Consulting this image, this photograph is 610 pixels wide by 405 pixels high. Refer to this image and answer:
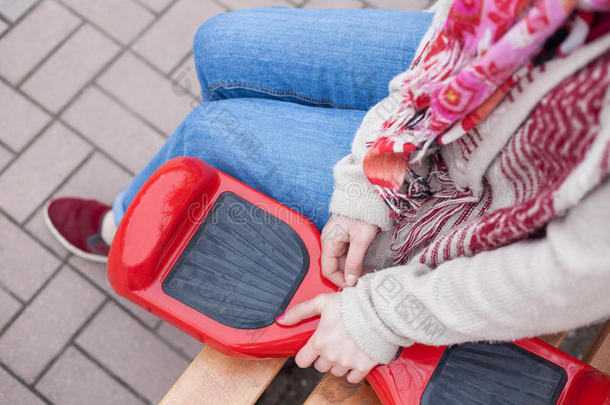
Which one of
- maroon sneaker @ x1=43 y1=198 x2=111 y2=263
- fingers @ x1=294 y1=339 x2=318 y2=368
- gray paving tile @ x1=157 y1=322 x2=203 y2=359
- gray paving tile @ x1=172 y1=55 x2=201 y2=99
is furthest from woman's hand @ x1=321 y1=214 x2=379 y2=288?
gray paving tile @ x1=172 y1=55 x2=201 y2=99

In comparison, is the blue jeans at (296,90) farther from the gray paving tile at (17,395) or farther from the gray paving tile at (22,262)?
the gray paving tile at (17,395)

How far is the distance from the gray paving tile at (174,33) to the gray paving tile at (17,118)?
0.38 meters

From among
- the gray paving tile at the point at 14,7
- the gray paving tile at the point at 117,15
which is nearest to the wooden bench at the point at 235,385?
the gray paving tile at the point at 117,15

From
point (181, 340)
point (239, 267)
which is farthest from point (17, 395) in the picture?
point (239, 267)

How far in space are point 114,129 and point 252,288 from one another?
0.95 metres

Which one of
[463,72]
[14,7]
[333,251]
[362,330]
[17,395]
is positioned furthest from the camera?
[14,7]

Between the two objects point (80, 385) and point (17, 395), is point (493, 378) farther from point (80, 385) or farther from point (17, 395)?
point (17, 395)

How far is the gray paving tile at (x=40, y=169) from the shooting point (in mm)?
1396

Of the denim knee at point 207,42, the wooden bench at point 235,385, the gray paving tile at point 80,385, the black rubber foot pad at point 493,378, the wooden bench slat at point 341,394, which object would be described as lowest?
the gray paving tile at point 80,385

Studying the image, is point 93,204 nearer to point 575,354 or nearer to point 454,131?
point 454,131

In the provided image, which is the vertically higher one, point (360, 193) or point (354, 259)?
point (360, 193)

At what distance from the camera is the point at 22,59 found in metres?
1.50

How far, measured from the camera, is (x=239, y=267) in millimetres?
788

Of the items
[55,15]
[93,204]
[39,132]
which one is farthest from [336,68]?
[55,15]
